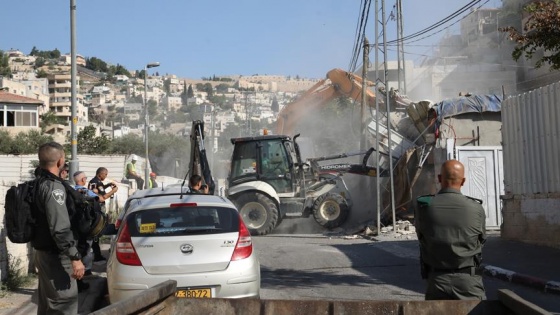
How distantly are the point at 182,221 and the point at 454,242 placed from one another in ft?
12.9

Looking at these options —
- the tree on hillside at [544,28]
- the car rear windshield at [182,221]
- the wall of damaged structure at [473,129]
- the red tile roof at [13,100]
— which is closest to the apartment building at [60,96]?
the red tile roof at [13,100]

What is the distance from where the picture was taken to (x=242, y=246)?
7.81 m

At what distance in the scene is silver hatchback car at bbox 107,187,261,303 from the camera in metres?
7.44

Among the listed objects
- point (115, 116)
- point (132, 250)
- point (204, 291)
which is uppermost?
point (115, 116)

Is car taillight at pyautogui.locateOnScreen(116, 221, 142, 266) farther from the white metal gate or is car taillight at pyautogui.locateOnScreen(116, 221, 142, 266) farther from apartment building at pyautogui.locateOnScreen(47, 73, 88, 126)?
apartment building at pyautogui.locateOnScreen(47, 73, 88, 126)

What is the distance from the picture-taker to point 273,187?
2083 cm

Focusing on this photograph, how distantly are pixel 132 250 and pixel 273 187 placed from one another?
13.4 metres

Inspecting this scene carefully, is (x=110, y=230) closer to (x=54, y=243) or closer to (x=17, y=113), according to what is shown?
(x=54, y=243)

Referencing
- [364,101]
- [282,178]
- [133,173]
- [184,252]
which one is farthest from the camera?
[133,173]

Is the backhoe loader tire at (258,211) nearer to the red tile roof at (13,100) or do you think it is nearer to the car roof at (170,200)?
the car roof at (170,200)

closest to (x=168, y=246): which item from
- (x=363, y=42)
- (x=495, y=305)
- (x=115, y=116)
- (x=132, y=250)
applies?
(x=132, y=250)

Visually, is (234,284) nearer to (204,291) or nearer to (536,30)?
(204,291)

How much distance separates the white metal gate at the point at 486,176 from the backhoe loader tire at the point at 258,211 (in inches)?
223

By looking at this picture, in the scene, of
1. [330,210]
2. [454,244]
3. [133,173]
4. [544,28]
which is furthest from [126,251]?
[133,173]
